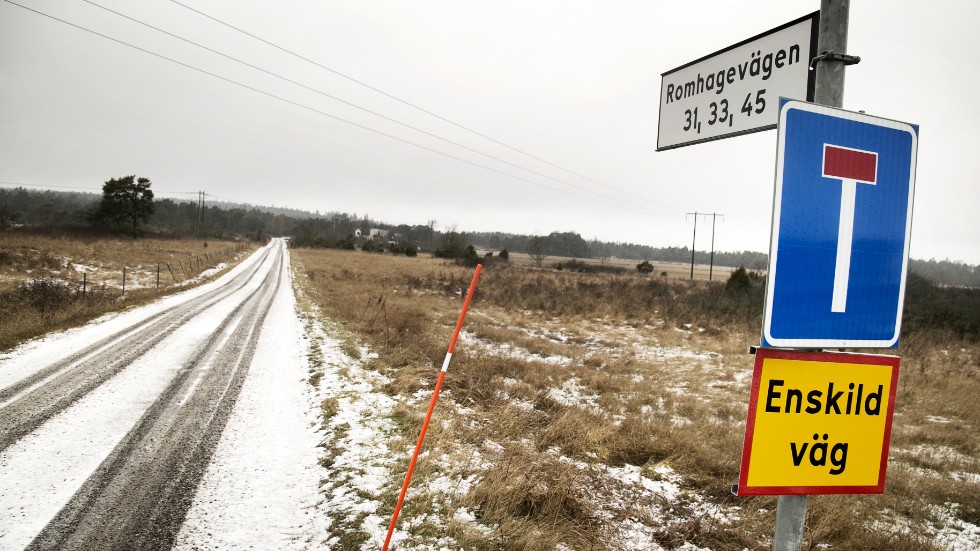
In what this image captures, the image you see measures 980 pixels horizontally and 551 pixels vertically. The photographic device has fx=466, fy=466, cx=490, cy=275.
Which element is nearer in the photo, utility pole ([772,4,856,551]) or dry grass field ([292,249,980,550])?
utility pole ([772,4,856,551])

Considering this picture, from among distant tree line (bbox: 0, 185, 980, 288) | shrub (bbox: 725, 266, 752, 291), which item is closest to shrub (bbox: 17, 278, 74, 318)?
shrub (bbox: 725, 266, 752, 291)

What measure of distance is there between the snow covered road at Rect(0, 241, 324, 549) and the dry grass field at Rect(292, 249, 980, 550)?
0.56m

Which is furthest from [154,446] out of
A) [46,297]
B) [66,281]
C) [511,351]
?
[66,281]

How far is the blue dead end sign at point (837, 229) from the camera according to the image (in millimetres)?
1498

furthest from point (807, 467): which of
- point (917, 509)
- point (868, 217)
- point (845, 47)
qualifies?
point (917, 509)

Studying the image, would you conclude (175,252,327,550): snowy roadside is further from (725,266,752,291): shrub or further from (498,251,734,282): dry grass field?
(498,251,734,282): dry grass field

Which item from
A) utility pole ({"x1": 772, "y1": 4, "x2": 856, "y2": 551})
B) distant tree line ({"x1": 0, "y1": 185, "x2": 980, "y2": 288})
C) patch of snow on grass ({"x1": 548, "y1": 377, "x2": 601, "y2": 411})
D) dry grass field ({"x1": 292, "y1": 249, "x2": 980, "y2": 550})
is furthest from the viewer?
distant tree line ({"x1": 0, "y1": 185, "x2": 980, "y2": 288})

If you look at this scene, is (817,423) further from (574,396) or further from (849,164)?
(574,396)

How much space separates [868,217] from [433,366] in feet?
27.4

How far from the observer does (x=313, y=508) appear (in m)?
4.27

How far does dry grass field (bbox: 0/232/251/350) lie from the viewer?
11762 millimetres

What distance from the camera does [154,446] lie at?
5.39 metres

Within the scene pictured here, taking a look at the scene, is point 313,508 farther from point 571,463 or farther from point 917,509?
point 917,509

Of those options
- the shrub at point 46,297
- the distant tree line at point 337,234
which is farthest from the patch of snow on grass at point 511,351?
the distant tree line at point 337,234
